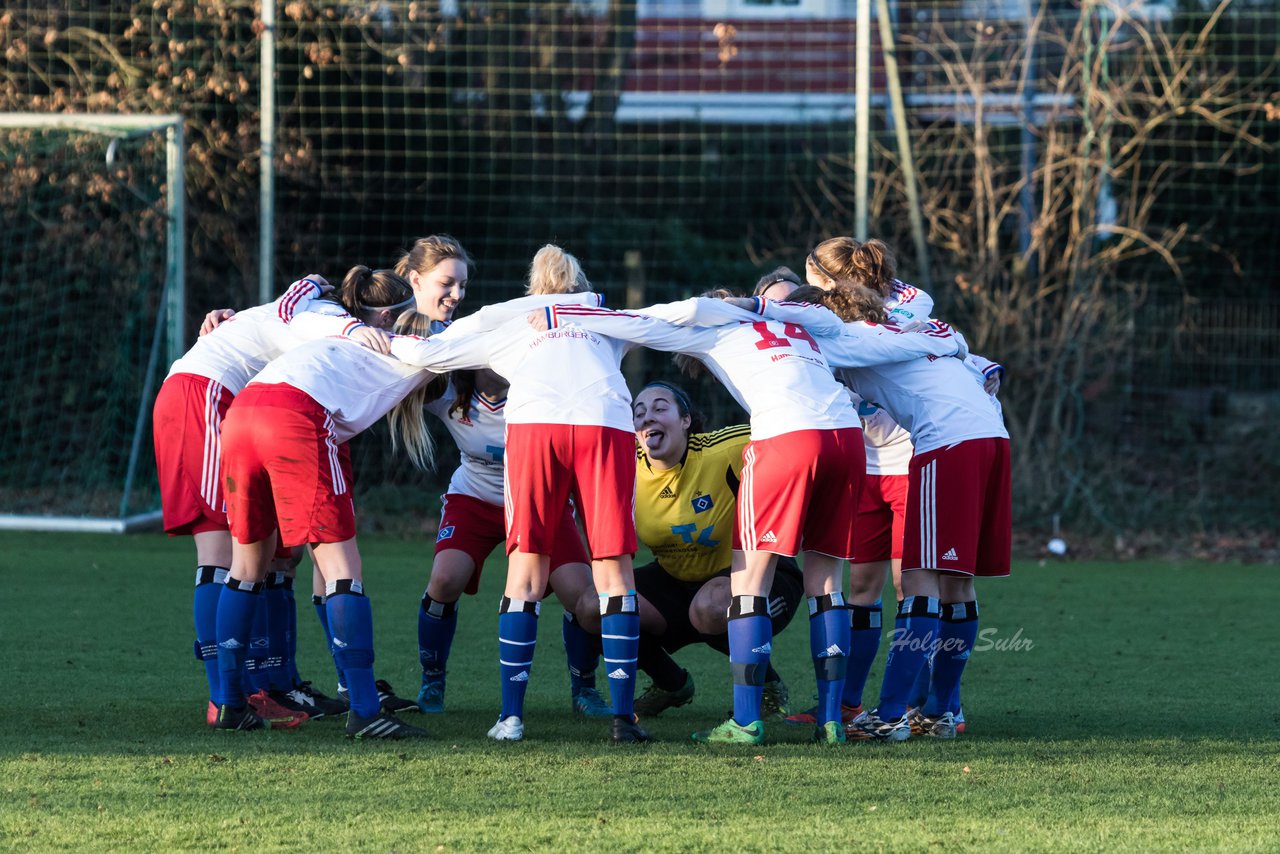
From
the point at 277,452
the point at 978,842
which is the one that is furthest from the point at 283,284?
the point at 978,842

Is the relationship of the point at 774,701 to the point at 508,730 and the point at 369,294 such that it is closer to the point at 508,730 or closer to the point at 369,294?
the point at 508,730

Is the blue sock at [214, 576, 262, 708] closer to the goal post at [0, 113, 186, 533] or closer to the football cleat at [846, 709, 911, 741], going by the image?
the football cleat at [846, 709, 911, 741]

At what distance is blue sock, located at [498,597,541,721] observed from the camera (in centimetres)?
458

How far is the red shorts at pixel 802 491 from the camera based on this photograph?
4.62 meters

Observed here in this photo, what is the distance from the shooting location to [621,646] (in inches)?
182

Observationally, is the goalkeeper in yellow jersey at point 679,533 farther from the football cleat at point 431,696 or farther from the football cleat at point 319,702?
the football cleat at point 319,702

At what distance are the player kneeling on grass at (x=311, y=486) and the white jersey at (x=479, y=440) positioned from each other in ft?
A: 1.83

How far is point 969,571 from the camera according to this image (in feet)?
16.2

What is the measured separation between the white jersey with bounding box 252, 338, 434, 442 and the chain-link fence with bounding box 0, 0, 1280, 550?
6.68 metres

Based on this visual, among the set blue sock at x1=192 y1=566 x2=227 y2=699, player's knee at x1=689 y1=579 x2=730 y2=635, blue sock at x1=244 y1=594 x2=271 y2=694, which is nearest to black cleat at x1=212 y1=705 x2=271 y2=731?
blue sock at x1=192 y1=566 x2=227 y2=699

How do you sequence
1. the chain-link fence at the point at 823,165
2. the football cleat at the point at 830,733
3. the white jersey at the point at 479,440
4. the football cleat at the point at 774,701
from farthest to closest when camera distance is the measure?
1. the chain-link fence at the point at 823,165
2. the white jersey at the point at 479,440
3. the football cleat at the point at 774,701
4. the football cleat at the point at 830,733

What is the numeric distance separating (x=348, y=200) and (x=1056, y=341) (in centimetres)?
592

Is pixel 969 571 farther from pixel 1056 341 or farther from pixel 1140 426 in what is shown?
pixel 1140 426

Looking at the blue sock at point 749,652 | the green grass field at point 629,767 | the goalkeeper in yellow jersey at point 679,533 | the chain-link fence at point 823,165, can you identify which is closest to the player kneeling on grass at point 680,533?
the goalkeeper in yellow jersey at point 679,533
